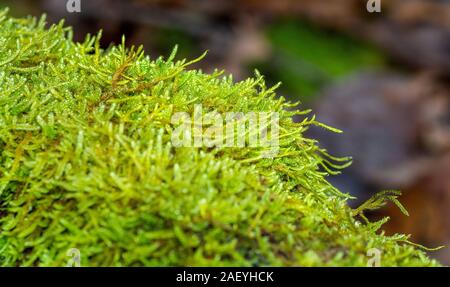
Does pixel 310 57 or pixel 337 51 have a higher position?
pixel 337 51

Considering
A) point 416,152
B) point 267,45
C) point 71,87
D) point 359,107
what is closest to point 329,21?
point 267,45

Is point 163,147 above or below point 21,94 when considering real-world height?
below

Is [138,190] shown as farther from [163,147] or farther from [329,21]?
[329,21]

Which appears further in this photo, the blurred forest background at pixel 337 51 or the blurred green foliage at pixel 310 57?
the blurred green foliage at pixel 310 57

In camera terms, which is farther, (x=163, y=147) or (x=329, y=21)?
(x=329, y=21)

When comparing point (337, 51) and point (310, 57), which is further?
point (337, 51)
